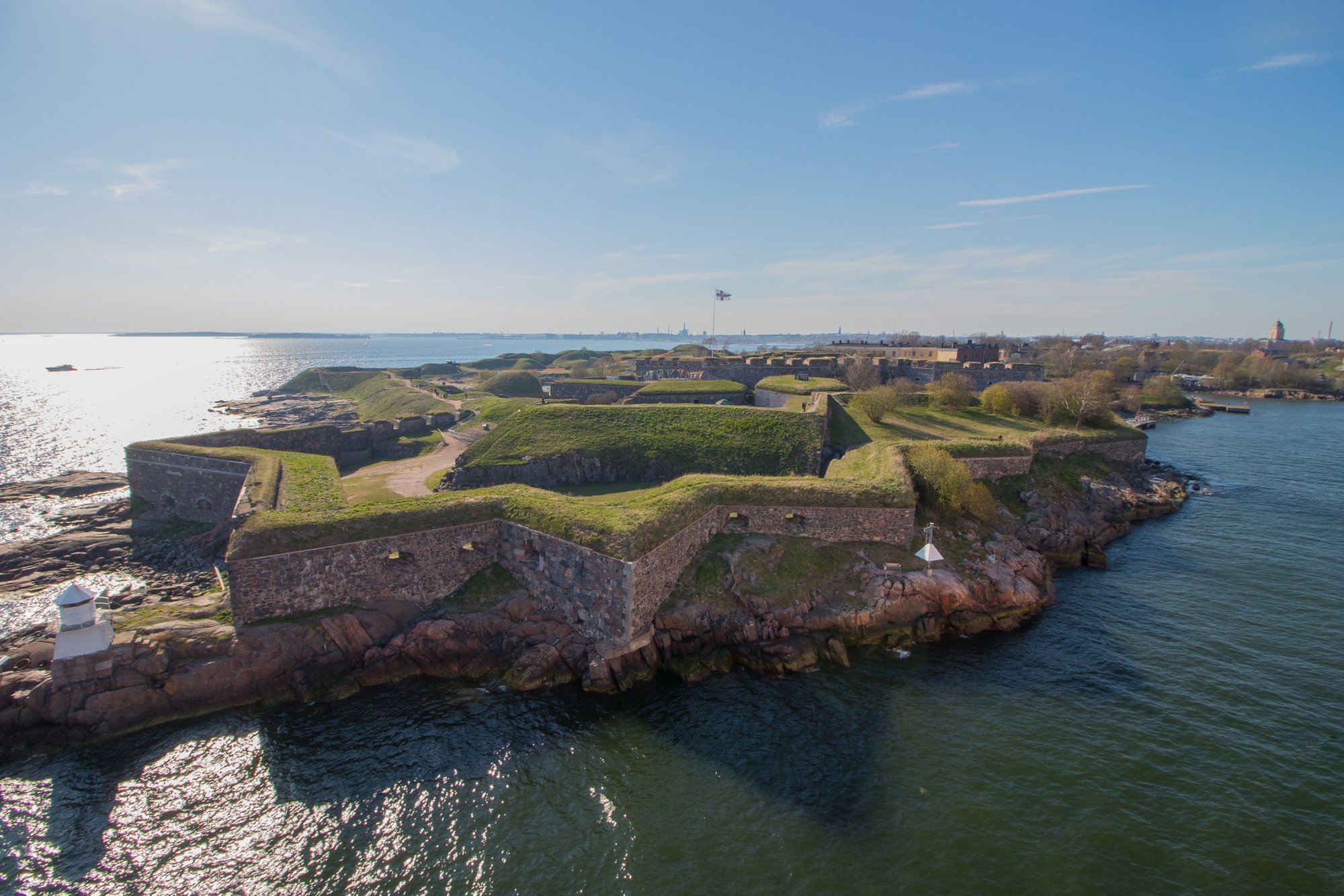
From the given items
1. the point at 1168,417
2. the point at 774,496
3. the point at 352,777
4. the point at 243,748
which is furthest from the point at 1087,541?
the point at 1168,417

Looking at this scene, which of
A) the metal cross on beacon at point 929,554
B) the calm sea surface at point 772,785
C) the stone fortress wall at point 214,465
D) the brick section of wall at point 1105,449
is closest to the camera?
the calm sea surface at point 772,785

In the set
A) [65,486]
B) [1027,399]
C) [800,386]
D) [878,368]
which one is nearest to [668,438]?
[800,386]

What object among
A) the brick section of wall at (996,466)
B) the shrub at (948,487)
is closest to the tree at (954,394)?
the brick section of wall at (996,466)

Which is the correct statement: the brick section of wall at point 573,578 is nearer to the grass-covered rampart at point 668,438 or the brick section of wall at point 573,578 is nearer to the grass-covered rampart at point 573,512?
the grass-covered rampart at point 573,512

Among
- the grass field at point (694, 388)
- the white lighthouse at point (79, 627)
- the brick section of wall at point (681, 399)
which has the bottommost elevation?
the white lighthouse at point (79, 627)

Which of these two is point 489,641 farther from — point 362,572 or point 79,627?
point 79,627
